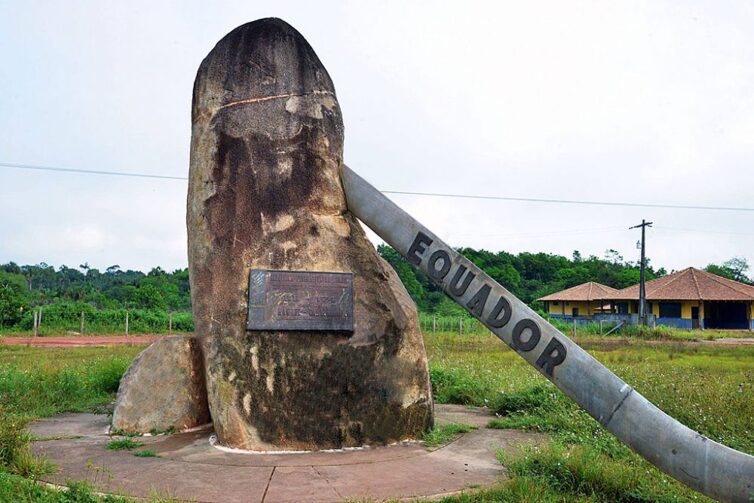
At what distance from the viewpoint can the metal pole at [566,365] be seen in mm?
4504

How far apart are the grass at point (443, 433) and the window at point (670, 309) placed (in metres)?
34.8

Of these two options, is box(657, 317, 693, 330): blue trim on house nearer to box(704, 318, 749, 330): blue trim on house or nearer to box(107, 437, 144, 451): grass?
Result: box(704, 318, 749, 330): blue trim on house

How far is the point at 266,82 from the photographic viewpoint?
6828mm

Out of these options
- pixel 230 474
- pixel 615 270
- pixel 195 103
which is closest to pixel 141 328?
pixel 195 103

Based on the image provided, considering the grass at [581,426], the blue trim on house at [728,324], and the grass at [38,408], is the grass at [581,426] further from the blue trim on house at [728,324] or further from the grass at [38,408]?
the blue trim on house at [728,324]

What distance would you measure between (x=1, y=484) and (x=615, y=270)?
2048 inches

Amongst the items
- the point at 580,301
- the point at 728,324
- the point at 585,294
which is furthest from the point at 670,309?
the point at 580,301

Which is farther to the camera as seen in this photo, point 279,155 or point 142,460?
point 279,155

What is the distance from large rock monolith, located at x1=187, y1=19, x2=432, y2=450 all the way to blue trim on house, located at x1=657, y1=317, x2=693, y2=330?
3470cm

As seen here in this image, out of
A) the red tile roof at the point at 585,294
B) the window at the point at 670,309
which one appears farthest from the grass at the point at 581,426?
the red tile roof at the point at 585,294

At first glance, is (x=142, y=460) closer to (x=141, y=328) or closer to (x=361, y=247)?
(x=361, y=247)

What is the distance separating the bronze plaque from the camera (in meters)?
6.16

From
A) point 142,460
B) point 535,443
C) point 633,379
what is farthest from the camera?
point 633,379

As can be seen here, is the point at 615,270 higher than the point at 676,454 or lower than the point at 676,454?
higher
